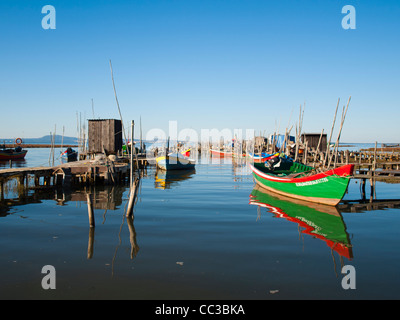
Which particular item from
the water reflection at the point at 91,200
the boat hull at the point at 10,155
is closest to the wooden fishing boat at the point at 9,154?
the boat hull at the point at 10,155

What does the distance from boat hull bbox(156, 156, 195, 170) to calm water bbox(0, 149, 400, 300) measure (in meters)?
21.1

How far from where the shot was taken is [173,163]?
40.5m

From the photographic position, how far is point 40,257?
34.2 feet

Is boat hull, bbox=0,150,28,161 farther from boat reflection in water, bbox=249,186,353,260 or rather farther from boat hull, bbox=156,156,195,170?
boat reflection in water, bbox=249,186,353,260

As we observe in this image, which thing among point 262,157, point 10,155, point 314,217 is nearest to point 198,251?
point 314,217

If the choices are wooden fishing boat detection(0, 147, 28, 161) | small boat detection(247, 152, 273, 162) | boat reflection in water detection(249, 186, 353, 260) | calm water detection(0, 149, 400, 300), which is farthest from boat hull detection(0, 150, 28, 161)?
boat reflection in water detection(249, 186, 353, 260)

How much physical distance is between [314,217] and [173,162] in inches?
1029

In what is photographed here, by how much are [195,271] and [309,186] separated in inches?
474

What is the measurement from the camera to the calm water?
27.3 feet

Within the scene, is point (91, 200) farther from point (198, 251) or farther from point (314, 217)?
point (314, 217)

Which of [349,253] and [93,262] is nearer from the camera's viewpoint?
[93,262]
